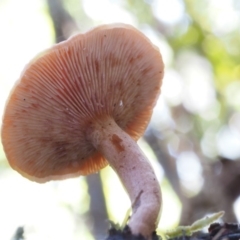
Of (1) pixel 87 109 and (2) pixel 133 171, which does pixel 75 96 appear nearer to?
(1) pixel 87 109

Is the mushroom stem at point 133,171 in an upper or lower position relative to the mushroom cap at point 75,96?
lower

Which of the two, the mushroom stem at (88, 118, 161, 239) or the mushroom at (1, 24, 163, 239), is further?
the mushroom at (1, 24, 163, 239)

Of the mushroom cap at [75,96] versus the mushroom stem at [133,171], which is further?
the mushroom cap at [75,96]

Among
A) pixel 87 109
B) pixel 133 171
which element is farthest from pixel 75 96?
pixel 133 171

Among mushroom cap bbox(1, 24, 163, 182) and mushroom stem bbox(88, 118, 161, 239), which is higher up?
mushroom cap bbox(1, 24, 163, 182)

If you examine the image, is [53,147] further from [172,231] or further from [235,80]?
[235,80]

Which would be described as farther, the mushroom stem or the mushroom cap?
the mushroom cap
